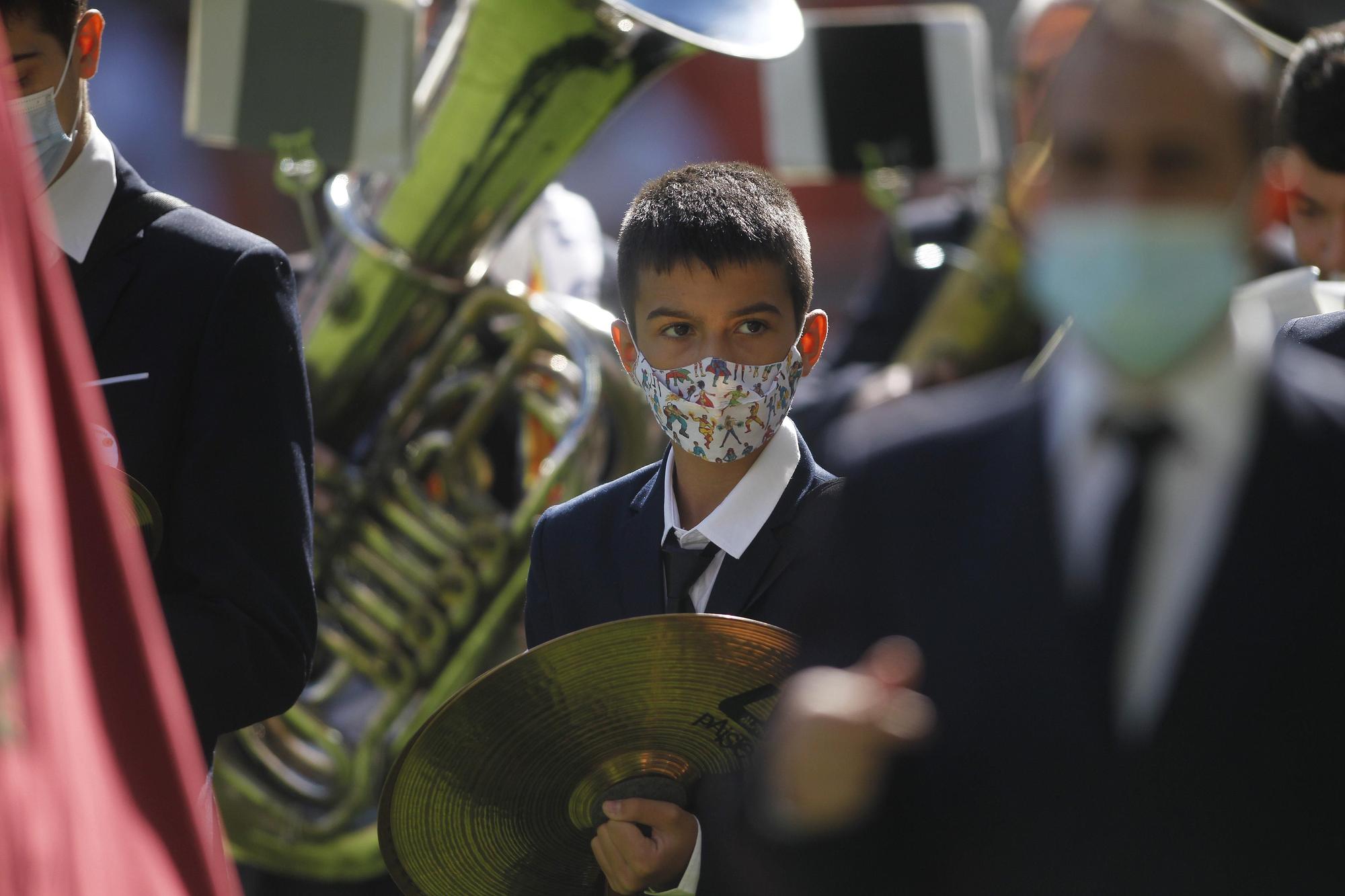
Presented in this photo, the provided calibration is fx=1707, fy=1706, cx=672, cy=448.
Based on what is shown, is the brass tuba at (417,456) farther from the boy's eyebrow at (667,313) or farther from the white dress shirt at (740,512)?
the white dress shirt at (740,512)

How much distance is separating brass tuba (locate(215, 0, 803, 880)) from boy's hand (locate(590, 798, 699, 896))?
2.02 metres

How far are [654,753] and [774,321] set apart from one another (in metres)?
0.75

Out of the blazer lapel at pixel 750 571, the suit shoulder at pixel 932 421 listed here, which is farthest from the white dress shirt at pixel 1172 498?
the blazer lapel at pixel 750 571

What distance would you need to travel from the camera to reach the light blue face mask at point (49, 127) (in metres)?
1.95

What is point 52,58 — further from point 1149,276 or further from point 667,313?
point 1149,276

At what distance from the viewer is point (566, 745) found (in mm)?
1706

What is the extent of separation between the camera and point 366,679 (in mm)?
4141

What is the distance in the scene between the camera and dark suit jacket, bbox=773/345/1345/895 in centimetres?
116

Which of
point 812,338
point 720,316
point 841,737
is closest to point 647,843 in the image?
point 841,737

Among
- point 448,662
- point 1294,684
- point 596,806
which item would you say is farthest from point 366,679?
point 1294,684

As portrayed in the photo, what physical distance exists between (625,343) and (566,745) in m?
0.87

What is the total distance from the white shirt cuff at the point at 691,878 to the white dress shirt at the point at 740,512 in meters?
0.44

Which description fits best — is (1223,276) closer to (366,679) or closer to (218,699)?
(218,699)

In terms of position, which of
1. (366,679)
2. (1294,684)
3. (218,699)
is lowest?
(366,679)
